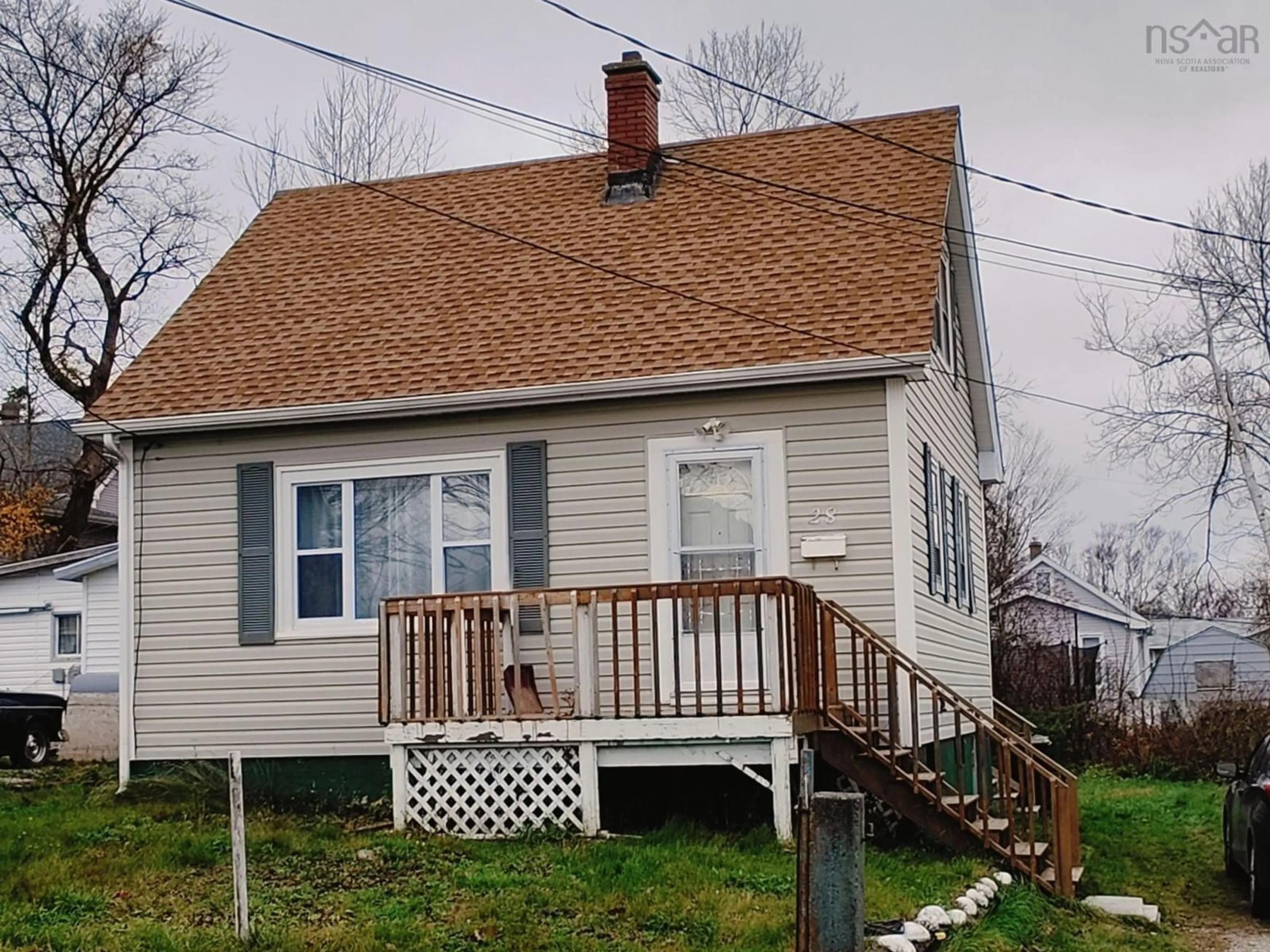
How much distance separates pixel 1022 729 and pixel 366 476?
10.1 metres

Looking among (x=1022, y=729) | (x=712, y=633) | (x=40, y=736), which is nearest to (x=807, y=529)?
(x=712, y=633)

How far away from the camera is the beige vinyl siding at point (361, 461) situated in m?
13.2

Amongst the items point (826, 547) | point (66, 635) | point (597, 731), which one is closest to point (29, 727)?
point (66, 635)

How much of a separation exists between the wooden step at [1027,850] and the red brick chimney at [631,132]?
25.4ft

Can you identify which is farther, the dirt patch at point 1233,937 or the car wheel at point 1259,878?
the car wheel at point 1259,878

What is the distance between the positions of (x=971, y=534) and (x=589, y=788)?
791 centimetres

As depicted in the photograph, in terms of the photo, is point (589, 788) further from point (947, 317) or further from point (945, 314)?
point (947, 317)

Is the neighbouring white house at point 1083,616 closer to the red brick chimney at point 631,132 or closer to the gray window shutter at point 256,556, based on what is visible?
the red brick chimney at point 631,132

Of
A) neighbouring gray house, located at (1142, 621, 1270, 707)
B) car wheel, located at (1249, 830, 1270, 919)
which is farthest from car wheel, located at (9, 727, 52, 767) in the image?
neighbouring gray house, located at (1142, 621, 1270, 707)

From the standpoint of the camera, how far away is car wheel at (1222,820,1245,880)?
44.0ft

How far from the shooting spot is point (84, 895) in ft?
31.9

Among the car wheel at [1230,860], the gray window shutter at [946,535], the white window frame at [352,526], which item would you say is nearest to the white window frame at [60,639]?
the white window frame at [352,526]

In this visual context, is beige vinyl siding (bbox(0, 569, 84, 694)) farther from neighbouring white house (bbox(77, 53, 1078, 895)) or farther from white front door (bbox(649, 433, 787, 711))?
white front door (bbox(649, 433, 787, 711))

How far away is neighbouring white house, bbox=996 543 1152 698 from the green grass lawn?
75.8 ft
